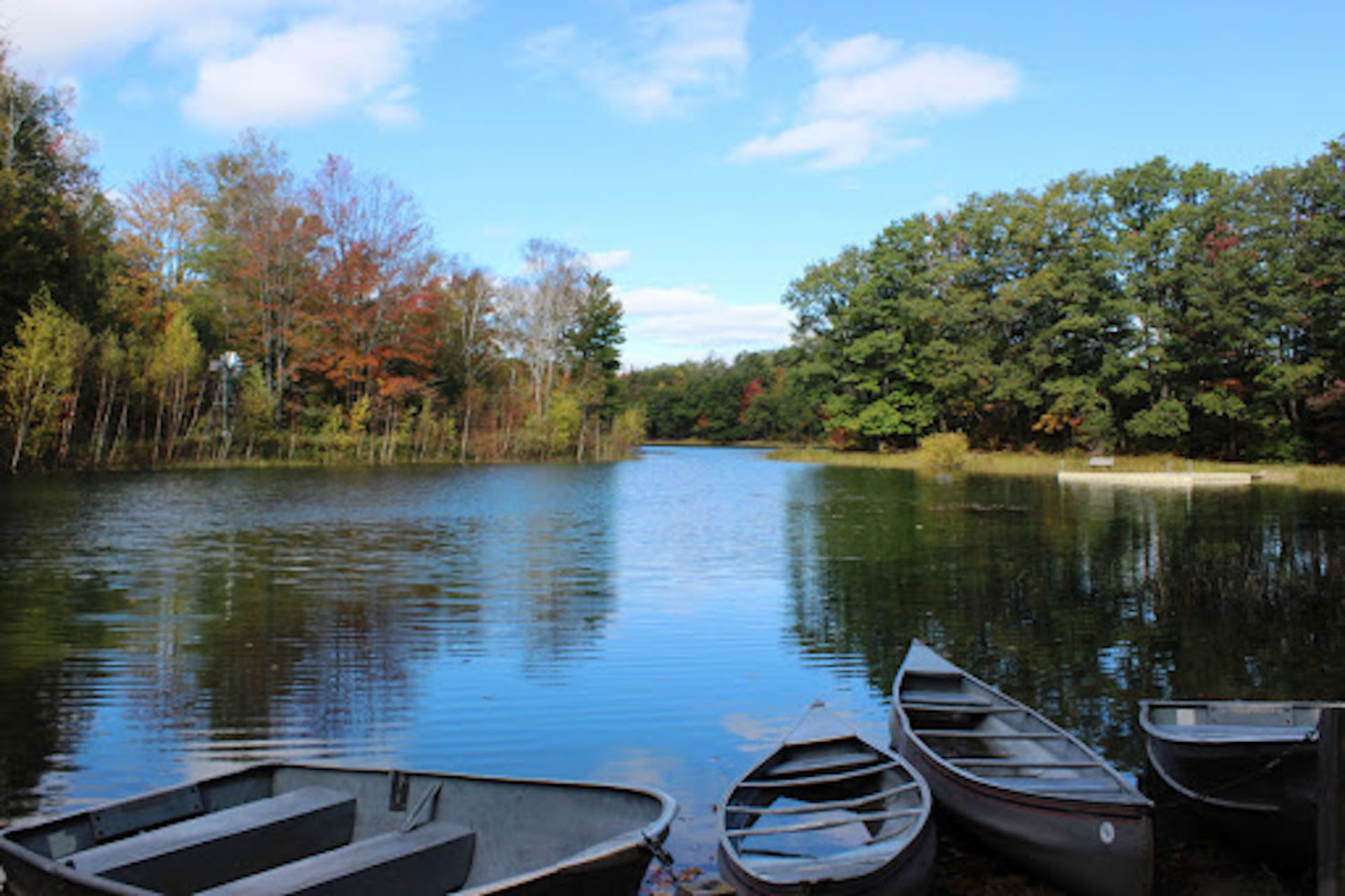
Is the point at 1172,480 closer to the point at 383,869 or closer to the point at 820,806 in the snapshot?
the point at 820,806

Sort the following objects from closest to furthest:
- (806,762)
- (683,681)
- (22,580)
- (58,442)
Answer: (806,762) < (683,681) < (22,580) < (58,442)

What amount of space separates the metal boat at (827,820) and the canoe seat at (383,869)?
1.26 metres

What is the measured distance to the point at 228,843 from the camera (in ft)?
14.3

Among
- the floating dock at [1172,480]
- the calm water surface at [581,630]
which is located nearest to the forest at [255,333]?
the calm water surface at [581,630]

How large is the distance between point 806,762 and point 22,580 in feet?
43.3

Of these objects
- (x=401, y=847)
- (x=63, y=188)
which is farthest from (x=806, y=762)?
(x=63, y=188)

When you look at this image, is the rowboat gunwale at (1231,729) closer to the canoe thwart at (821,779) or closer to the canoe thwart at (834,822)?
the canoe thwart at (821,779)

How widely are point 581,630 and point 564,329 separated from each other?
56493 mm

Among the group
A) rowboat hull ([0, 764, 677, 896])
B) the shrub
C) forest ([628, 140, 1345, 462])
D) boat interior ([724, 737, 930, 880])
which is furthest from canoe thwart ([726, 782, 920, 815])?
the shrub

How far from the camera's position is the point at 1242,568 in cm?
1622

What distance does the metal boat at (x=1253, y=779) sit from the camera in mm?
5145

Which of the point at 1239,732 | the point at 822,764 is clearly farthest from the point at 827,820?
the point at 1239,732

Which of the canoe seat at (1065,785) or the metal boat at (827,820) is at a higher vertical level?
the canoe seat at (1065,785)

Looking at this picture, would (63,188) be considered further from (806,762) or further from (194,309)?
(806,762)
